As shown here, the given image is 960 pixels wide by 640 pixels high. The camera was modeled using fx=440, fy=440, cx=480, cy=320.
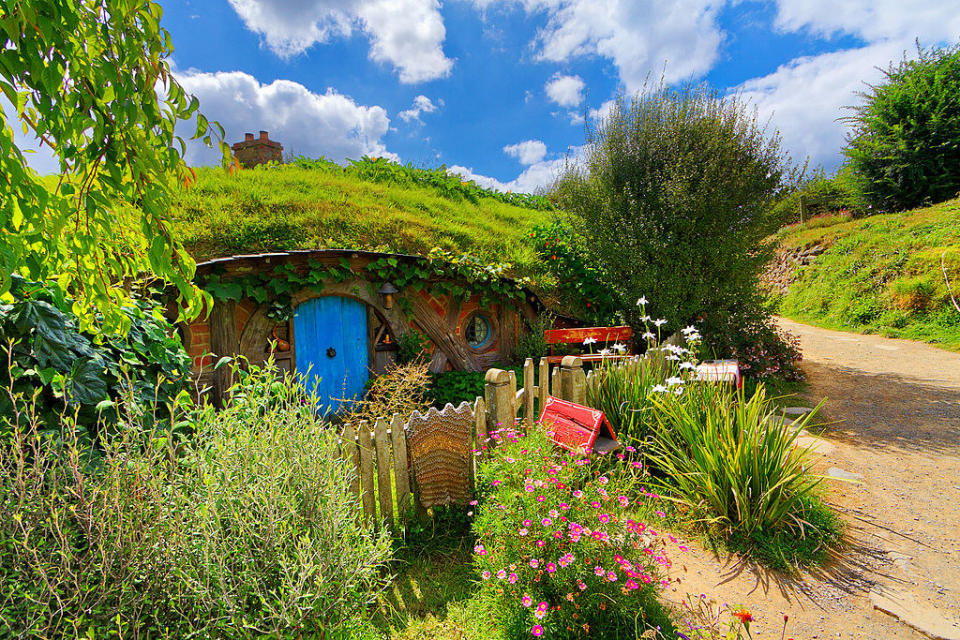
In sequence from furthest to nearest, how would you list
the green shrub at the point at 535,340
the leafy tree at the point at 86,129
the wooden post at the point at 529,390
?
the green shrub at the point at 535,340 < the wooden post at the point at 529,390 < the leafy tree at the point at 86,129

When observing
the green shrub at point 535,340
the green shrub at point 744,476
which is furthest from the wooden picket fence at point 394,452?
the green shrub at point 535,340

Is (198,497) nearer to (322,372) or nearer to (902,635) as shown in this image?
(902,635)

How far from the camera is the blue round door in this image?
625 cm

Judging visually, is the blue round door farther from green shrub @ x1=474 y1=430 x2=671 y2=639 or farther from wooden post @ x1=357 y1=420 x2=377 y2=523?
green shrub @ x1=474 y1=430 x2=671 y2=639

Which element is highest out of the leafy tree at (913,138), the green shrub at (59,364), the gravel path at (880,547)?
the leafy tree at (913,138)

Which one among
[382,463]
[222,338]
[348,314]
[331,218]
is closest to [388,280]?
[348,314]

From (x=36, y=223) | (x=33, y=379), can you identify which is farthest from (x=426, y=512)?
(x=36, y=223)

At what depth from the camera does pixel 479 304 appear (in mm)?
7555

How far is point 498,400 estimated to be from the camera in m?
3.48

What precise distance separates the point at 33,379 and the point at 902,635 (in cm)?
447

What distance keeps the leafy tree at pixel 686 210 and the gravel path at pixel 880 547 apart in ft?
6.82

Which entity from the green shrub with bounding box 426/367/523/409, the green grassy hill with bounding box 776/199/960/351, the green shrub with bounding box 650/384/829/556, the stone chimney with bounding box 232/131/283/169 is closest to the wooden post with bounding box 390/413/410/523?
the green shrub with bounding box 650/384/829/556

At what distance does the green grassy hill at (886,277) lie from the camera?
10484 mm

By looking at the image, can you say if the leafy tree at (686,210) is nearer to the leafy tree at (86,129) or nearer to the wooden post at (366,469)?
the wooden post at (366,469)
